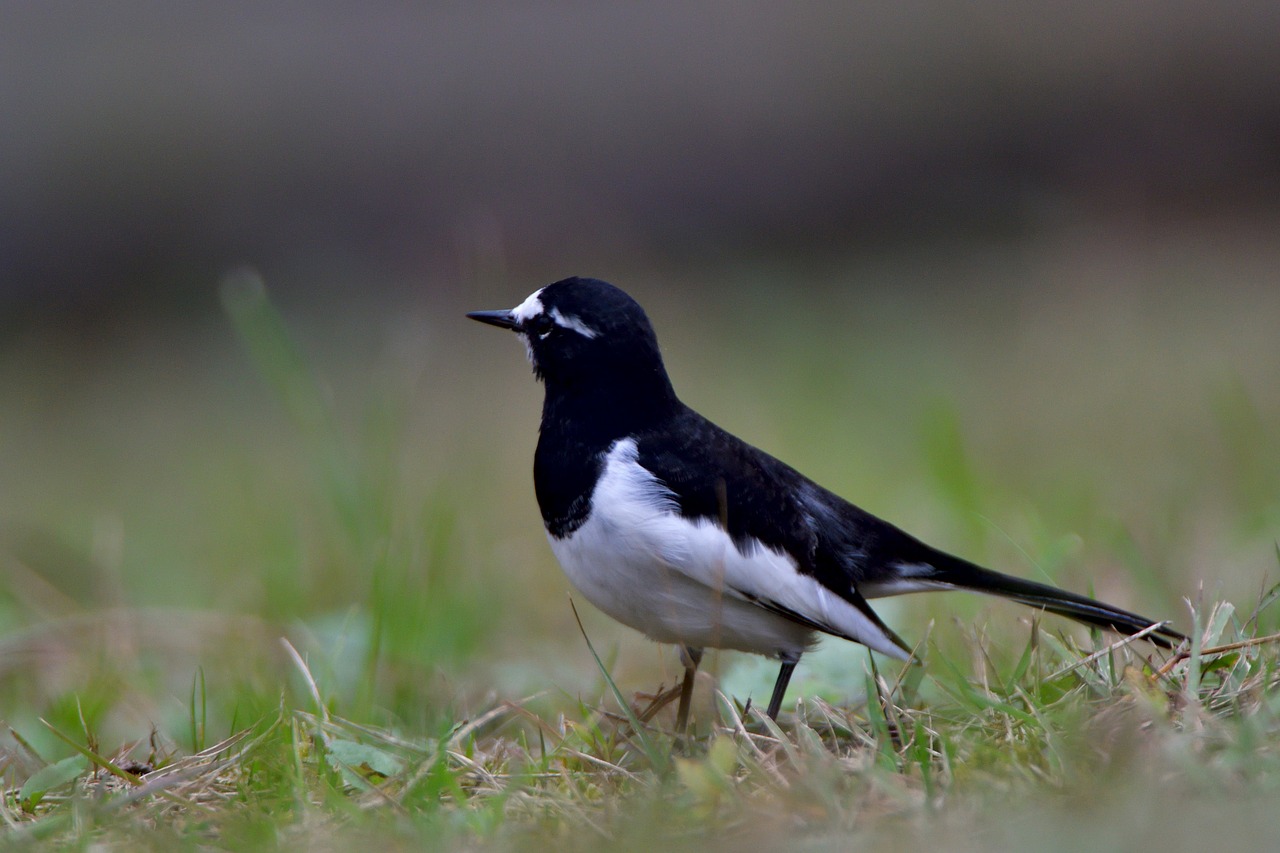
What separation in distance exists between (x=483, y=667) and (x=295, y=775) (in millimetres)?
2065

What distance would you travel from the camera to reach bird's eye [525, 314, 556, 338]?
4.20 m

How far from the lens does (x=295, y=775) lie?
305 cm

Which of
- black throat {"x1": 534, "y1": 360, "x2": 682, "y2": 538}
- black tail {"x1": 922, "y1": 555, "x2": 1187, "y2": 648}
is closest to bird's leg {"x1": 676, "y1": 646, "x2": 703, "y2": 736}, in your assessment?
black throat {"x1": 534, "y1": 360, "x2": 682, "y2": 538}

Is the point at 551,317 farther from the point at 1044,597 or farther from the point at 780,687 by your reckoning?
the point at 1044,597

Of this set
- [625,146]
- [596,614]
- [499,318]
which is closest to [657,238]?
[625,146]

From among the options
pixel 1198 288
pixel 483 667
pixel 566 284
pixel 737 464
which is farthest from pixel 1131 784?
pixel 1198 288

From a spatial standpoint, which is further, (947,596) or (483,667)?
(947,596)

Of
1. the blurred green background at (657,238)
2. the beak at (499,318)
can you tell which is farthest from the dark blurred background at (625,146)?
the beak at (499,318)

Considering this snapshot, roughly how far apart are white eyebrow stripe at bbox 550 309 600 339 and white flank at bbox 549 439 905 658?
48 cm

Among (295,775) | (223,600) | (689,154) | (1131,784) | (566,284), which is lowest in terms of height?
(223,600)

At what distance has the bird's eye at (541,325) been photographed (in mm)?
4203

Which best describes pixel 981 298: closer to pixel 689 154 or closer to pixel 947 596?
pixel 689 154

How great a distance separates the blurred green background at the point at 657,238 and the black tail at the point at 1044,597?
2.95m

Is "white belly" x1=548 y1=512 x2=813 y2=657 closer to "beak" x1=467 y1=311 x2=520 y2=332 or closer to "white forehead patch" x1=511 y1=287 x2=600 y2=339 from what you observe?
"white forehead patch" x1=511 y1=287 x2=600 y2=339
